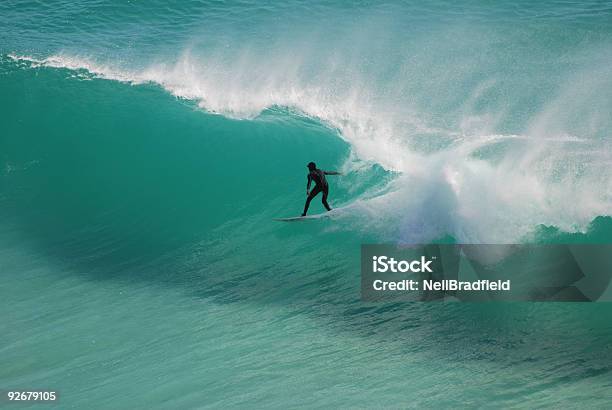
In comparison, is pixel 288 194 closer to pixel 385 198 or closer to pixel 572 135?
pixel 385 198

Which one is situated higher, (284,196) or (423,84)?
(423,84)

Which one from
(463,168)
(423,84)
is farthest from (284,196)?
(423,84)

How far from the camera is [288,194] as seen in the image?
14031 mm

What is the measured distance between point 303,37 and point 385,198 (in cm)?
967

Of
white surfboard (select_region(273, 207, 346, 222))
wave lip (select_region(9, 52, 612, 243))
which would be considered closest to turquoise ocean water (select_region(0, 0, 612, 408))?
wave lip (select_region(9, 52, 612, 243))

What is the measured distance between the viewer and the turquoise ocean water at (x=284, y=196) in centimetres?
912

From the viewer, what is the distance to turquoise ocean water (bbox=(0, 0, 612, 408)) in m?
9.12

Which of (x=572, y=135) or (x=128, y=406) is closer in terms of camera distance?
(x=128, y=406)

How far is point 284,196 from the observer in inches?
551

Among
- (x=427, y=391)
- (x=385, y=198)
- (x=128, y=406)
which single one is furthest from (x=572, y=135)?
(x=128, y=406)

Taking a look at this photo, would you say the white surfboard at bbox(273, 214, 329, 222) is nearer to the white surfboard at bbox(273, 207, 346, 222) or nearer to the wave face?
the white surfboard at bbox(273, 207, 346, 222)

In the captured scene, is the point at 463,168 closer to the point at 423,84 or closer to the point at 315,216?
the point at 315,216

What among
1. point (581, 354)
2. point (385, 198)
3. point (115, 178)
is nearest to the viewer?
point (581, 354)

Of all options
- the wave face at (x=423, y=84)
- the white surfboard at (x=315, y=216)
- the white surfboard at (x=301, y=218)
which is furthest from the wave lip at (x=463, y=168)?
the white surfboard at (x=301, y=218)
